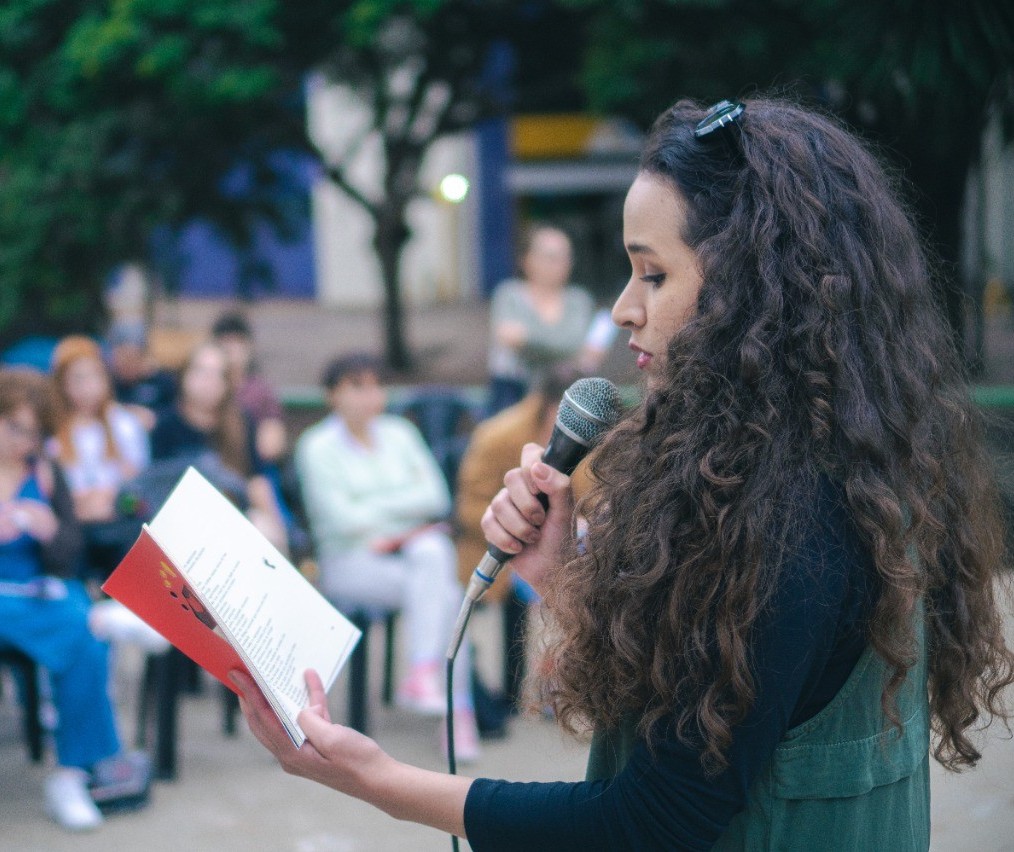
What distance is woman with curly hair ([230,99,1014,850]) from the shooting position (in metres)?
1.24

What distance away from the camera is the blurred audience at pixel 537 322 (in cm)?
617

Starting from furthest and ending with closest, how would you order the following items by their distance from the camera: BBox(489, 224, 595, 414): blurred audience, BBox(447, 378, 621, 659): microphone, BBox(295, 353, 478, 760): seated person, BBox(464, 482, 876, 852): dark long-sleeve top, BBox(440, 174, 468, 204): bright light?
BBox(489, 224, 595, 414): blurred audience, BBox(295, 353, 478, 760): seated person, BBox(440, 174, 468, 204): bright light, BBox(447, 378, 621, 659): microphone, BBox(464, 482, 876, 852): dark long-sleeve top

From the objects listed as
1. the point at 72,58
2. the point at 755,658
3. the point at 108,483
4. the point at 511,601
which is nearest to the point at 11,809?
the point at 108,483

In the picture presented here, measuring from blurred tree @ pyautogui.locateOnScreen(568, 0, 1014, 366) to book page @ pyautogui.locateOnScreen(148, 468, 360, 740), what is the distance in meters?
1.99

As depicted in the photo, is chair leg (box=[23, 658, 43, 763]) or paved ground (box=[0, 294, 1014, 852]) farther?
chair leg (box=[23, 658, 43, 763])

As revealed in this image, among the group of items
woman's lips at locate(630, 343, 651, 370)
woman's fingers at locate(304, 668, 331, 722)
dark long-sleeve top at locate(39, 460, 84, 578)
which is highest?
woman's lips at locate(630, 343, 651, 370)

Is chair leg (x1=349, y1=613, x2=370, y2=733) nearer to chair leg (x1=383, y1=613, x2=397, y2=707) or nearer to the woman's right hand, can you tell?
chair leg (x1=383, y1=613, x2=397, y2=707)

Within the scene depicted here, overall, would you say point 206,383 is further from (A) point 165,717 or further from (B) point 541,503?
(B) point 541,503

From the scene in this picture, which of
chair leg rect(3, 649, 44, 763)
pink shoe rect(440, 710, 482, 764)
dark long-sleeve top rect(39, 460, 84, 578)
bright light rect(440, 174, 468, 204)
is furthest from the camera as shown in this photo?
pink shoe rect(440, 710, 482, 764)

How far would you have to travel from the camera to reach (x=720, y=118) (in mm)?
1383

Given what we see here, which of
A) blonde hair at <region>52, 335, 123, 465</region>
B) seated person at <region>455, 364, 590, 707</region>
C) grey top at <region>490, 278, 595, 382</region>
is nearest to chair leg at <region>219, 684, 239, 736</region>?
seated person at <region>455, 364, 590, 707</region>

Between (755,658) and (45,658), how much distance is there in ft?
11.3

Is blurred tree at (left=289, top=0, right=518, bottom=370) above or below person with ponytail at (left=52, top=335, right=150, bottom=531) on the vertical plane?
above

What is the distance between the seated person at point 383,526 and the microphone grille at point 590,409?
123 inches
